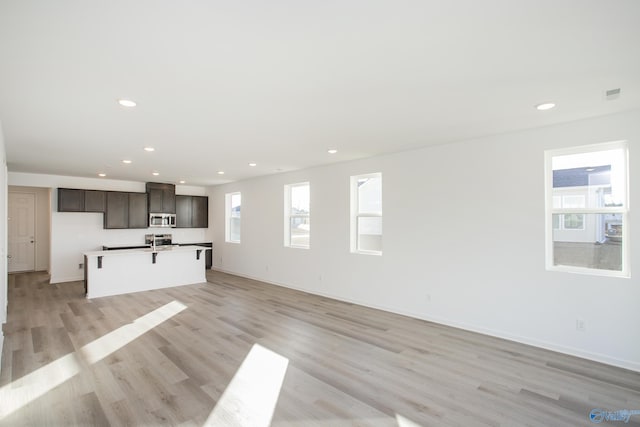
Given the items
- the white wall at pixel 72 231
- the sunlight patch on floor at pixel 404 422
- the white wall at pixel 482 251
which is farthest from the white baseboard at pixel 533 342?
the white wall at pixel 72 231

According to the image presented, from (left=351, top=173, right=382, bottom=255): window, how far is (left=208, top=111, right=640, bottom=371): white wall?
0.16 m

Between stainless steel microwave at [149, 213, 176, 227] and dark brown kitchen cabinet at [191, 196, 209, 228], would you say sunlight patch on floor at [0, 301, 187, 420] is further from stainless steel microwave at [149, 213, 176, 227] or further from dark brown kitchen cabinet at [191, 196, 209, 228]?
dark brown kitchen cabinet at [191, 196, 209, 228]

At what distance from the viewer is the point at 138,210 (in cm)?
850

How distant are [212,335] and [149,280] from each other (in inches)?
140

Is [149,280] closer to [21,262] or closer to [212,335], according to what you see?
[212,335]

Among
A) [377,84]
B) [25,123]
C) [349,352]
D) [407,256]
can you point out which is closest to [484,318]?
[407,256]

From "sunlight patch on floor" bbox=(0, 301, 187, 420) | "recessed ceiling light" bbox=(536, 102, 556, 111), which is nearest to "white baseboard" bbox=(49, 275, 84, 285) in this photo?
"sunlight patch on floor" bbox=(0, 301, 187, 420)

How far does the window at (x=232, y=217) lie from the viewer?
911 centimetres

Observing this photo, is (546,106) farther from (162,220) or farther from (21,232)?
(21,232)

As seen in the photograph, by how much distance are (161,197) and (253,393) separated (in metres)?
7.41

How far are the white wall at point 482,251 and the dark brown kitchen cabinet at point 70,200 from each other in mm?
5777

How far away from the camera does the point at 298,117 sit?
3.39 m

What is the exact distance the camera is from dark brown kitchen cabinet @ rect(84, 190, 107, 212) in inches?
306

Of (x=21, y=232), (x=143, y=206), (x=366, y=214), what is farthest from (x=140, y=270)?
(x=21, y=232)
